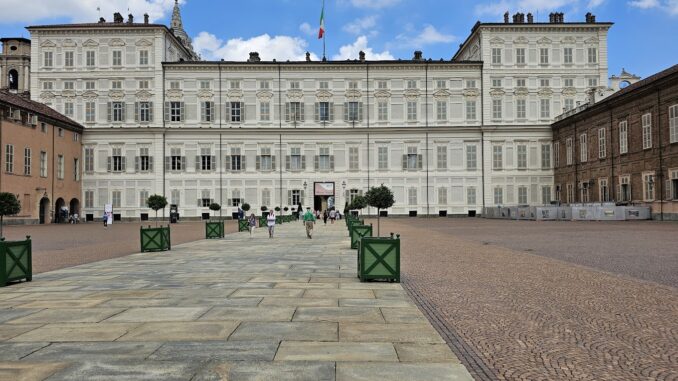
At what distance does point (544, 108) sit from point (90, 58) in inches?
1884

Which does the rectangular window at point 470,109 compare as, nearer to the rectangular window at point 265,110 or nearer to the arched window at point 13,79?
the rectangular window at point 265,110

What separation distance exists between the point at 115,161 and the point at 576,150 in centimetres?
4615

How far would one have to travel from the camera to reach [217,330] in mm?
6309

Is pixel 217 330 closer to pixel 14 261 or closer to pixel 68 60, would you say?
pixel 14 261

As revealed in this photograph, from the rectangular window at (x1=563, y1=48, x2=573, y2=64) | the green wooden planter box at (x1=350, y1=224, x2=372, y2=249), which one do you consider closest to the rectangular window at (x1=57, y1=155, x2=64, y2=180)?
the green wooden planter box at (x1=350, y1=224, x2=372, y2=249)

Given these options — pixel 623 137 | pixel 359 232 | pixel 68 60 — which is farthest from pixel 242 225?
pixel 68 60

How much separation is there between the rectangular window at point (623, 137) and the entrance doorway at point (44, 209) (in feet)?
162

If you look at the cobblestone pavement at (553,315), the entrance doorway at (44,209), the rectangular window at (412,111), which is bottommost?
the cobblestone pavement at (553,315)

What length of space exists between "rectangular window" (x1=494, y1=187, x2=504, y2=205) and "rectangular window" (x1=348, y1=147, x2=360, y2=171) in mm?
14769

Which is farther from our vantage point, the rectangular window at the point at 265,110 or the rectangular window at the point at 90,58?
the rectangular window at the point at 265,110

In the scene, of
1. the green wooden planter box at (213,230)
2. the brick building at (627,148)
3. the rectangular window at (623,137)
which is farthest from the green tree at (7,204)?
the rectangular window at (623,137)

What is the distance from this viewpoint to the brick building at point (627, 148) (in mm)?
36281

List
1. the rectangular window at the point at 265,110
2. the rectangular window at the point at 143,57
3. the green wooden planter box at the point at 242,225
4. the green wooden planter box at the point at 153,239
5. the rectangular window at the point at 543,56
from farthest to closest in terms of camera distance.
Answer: the rectangular window at the point at 265,110 → the rectangular window at the point at 543,56 → the rectangular window at the point at 143,57 → the green wooden planter box at the point at 242,225 → the green wooden planter box at the point at 153,239

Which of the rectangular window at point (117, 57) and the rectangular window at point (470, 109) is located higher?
the rectangular window at point (117, 57)
